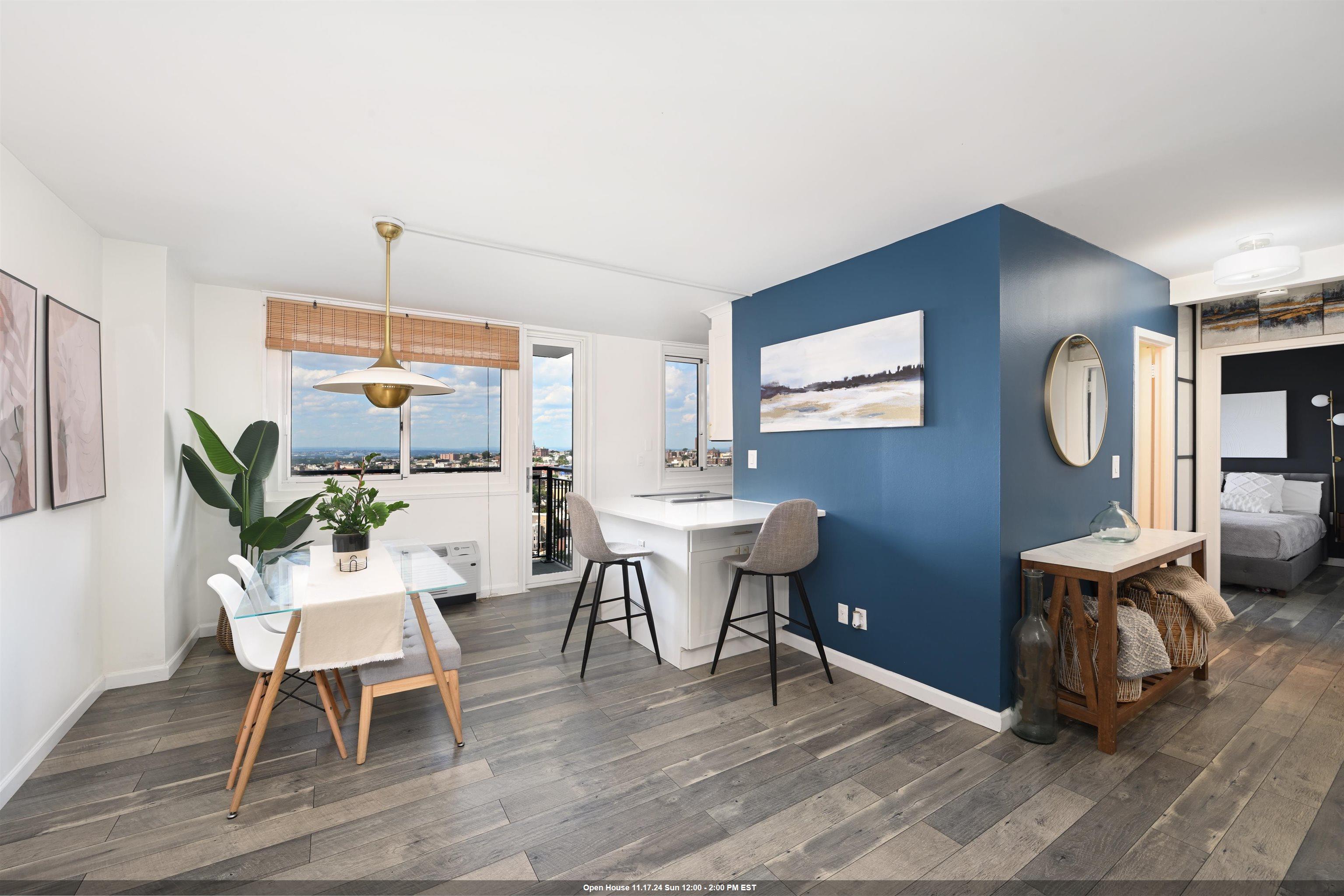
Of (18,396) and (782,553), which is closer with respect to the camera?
(18,396)

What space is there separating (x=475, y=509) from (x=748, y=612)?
248 cm

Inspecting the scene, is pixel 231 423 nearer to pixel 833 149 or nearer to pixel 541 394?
pixel 541 394

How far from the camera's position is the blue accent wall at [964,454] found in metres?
2.57

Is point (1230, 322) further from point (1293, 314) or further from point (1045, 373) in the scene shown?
point (1045, 373)

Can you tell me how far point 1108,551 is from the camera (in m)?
2.69

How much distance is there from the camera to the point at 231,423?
12.6 feet

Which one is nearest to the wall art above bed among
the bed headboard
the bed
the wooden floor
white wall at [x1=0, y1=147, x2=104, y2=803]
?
the bed

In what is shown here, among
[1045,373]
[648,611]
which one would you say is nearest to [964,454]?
[1045,373]

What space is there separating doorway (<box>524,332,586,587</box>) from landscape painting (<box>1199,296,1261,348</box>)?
4.75 metres

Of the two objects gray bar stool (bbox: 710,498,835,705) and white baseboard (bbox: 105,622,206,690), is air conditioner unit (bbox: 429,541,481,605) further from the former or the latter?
gray bar stool (bbox: 710,498,835,705)

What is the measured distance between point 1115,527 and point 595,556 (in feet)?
8.80

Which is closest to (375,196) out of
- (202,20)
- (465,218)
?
(465,218)

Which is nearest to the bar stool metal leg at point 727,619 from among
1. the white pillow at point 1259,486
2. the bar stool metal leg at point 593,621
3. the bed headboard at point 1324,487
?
the bar stool metal leg at point 593,621

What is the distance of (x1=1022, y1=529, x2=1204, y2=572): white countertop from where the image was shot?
8.00 ft
